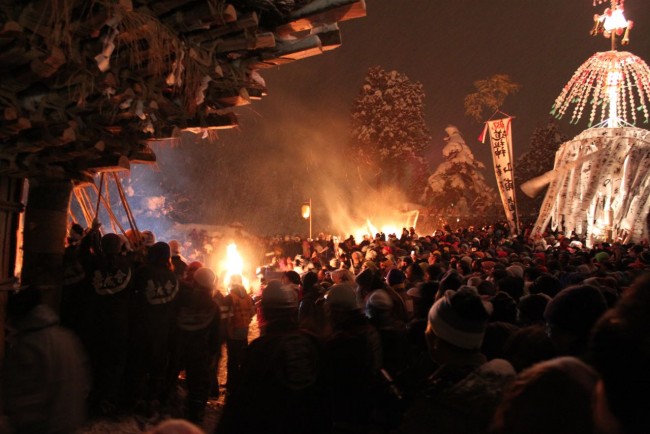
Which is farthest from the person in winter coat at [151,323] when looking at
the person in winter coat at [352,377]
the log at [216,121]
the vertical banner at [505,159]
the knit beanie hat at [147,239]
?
the vertical banner at [505,159]

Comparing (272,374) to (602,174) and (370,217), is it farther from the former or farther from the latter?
(370,217)

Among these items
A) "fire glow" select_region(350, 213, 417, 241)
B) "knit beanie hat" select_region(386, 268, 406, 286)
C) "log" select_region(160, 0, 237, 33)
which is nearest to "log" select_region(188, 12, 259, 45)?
"log" select_region(160, 0, 237, 33)

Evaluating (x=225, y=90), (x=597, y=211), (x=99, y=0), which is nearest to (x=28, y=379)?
(x=99, y=0)

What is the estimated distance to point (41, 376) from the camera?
3258mm

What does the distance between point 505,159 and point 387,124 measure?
1573 cm

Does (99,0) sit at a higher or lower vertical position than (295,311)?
higher

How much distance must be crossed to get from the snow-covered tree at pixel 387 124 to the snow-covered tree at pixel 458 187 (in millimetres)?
2343

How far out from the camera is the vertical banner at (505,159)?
21.7m

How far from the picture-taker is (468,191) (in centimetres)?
3812

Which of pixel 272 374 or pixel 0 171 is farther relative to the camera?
pixel 0 171

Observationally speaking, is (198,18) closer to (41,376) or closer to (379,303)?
(379,303)

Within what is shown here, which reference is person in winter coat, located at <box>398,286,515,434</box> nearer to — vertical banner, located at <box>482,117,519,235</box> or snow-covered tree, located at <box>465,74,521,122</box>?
vertical banner, located at <box>482,117,519,235</box>

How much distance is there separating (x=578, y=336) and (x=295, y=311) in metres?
1.69

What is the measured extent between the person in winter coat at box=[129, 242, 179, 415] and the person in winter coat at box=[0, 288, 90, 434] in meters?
2.80
